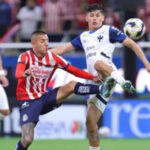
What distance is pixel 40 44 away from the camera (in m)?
9.98

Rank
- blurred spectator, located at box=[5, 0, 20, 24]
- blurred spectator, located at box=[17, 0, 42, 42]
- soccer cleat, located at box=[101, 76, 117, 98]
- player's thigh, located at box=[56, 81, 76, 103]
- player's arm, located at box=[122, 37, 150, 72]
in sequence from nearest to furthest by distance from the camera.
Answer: soccer cleat, located at box=[101, 76, 117, 98]
player's thigh, located at box=[56, 81, 76, 103]
player's arm, located at box=[122, 37, 150, 72]
blurred spectator, located at box=[17, 0, 42, 42]
blurred spectator, located at box=[5, 0, 20, 24]

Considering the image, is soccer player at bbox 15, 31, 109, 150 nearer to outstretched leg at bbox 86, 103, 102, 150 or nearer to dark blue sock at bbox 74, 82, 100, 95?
dark blue sock at bbox 74, 82, 100, 95

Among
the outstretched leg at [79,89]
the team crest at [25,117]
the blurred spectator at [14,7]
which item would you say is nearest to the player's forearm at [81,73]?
the outstretched leg at [79,89]

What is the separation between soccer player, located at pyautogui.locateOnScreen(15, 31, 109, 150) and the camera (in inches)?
382

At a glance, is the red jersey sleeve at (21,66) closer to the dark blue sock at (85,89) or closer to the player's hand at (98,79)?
the dark blue sock at (85,89)

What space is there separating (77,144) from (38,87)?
3.05 m

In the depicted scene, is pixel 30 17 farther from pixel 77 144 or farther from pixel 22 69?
pixel 22 69

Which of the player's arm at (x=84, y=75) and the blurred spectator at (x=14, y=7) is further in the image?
the blurred spectator at (x=14, y=7)

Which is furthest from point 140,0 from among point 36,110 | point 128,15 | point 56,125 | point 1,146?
point 36,110

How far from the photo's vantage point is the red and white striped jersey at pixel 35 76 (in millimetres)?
9914

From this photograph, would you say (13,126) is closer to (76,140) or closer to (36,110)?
(76,140)

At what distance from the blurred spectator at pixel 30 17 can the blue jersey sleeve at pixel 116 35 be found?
5.30 meters

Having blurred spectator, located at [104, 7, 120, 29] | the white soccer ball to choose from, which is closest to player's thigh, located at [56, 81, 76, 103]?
the white soccer ball

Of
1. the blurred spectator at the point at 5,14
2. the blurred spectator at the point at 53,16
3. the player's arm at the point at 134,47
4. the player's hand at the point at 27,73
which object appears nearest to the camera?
the player's hand at the point at 27,73
